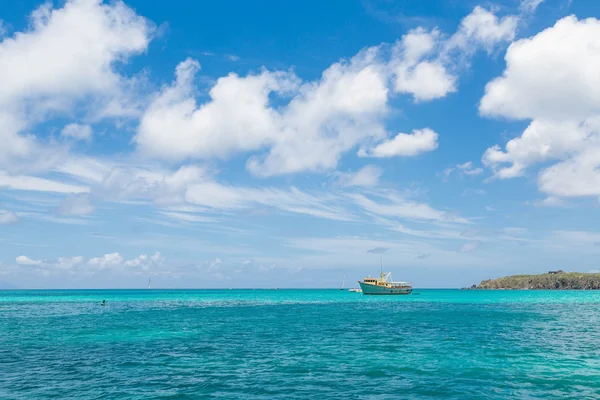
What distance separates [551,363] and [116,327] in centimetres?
5411

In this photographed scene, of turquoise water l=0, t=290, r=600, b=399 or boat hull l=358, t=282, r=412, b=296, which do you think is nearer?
turquoise water l=0, t=290, r=600, b=399

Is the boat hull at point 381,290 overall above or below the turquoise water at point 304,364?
above

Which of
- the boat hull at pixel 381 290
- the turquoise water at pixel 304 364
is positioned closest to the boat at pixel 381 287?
the boat hull at pixel 381 290

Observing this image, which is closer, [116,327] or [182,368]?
[182,368]

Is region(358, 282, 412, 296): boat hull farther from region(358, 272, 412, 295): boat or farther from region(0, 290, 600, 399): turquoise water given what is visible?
region(0, 290, 600, 399): turquoise water

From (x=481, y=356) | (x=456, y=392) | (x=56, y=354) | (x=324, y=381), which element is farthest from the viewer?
(x=56, y=354)

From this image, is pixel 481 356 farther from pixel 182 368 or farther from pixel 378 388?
pixel 182 368

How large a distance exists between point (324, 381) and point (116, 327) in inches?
1780

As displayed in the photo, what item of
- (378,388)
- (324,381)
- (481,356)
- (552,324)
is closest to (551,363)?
(481,356)

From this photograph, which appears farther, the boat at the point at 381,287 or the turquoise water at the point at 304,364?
the boat at the point at 381,287

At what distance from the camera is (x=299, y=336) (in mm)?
50938

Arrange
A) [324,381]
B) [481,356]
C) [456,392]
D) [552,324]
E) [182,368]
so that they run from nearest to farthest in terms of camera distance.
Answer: [456,392], [324,381], [182,368], [481,356], [552,324]

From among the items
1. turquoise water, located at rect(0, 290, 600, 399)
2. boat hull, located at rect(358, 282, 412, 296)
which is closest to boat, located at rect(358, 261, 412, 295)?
boat hull, located at rect(358, 282, 412, 296)

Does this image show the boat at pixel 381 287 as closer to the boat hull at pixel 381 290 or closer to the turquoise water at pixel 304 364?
the boat hull at pixel 381 290
